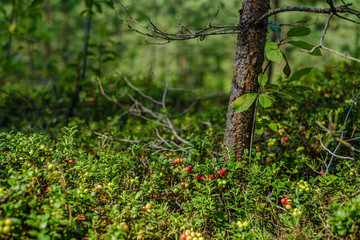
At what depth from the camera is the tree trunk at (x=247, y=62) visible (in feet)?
6.31

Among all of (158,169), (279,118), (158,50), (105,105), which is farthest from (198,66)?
(158,169)

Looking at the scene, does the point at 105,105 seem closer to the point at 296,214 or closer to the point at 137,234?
the point at 137,234

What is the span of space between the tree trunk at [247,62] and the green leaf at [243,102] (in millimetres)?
154

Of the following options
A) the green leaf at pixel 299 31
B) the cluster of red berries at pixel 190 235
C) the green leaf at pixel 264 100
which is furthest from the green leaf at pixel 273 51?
the cluster of red berries at pixel 190 235

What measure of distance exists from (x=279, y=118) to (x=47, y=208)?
260 cm

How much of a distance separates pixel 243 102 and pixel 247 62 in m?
0.38

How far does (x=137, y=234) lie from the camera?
4.44ft

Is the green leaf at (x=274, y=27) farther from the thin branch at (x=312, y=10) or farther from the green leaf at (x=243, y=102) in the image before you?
the green leaf at (x=243, y=102)

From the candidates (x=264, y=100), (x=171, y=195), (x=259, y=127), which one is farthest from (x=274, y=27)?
(x=171, y=195)

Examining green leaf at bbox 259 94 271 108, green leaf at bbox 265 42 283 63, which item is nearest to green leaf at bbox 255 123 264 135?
green leaf at bbox 259 94 271 108

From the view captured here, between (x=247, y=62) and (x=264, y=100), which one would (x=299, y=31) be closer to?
(x=247, y=62)

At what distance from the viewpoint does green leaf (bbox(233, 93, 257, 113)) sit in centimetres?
180

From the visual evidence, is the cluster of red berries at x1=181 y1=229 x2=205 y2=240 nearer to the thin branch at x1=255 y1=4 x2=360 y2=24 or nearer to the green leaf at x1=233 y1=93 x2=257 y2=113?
the green leaf at x1=233 y1=93 x2=257 y2=113

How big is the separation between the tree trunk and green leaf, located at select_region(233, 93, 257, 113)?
154 millimetres
